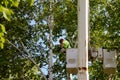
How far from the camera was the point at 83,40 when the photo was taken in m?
6.62

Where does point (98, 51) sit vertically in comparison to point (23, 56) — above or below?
above

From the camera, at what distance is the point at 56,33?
1938cm

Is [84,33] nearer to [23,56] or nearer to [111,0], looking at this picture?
[111,0]

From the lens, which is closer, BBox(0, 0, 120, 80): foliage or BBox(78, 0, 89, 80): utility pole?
BBox(78, 0, 89, 80): utility pole

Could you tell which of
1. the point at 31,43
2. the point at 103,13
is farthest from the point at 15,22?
the point at 103,13

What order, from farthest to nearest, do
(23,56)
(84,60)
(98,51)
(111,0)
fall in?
(23,56) → (111,0) → (98,51) → (84,60)

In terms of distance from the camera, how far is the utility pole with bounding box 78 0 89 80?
6500 millimetres

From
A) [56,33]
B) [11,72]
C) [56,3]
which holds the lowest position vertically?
[11,72]

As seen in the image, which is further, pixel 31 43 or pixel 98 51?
pixel 31 43

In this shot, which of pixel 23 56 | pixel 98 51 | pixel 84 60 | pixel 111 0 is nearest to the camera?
pixel 84 60

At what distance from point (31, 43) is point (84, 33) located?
43.2ft

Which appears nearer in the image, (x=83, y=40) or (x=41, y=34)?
(x=83, y=40)

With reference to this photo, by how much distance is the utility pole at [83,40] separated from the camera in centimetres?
650

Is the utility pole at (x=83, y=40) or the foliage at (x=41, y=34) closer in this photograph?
the utility pole at (x=83, y=40)
